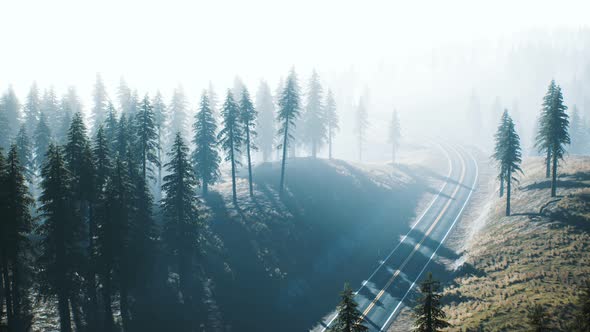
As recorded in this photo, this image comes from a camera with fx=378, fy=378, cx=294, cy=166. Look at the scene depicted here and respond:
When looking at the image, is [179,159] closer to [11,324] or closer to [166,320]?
[166,320]

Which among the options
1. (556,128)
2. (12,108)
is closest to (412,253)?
(556,128)

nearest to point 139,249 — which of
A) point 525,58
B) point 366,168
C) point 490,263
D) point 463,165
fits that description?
point 490,263

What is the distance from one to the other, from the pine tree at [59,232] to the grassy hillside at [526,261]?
1055 inches

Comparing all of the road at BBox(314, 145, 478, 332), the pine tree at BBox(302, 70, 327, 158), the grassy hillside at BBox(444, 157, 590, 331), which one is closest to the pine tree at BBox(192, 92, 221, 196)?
the road at BBox(314, 145, 478, 332)

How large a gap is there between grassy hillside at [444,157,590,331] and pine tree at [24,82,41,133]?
6464cm

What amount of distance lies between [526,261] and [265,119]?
42.6m

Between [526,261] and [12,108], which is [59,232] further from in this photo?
[12,108]

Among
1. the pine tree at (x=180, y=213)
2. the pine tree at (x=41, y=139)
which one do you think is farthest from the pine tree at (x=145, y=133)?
the pine tree at (x=41, y=139)

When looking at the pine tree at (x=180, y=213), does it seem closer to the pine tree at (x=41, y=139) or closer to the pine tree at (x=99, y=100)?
the pine tree at (x=41, y=139)

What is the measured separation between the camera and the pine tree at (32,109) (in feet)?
199

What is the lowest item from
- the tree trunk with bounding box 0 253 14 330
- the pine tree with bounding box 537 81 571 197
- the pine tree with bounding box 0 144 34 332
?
the tree trunk with bounding box 0 253 14 330

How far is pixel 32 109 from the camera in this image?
61469 millimetres

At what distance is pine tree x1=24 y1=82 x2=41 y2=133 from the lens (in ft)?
199

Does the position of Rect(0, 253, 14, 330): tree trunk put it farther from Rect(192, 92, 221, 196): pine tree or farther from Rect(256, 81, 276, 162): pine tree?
Rect(256, 81, 276, 162): pine tree
